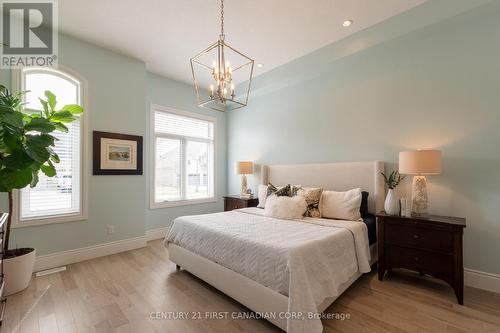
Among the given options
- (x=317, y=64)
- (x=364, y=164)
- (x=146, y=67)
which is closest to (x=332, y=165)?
(x=364, y=164)

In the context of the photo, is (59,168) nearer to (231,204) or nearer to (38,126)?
(38,126)

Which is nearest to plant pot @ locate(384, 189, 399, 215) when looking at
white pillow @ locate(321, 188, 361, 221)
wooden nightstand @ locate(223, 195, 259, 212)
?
white pillow @ locate(321, 188, 361, 221)

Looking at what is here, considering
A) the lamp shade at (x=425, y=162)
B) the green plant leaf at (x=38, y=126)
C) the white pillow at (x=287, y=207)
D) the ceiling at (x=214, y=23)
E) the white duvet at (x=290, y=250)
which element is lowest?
the white duvet at (x=290, y=250)

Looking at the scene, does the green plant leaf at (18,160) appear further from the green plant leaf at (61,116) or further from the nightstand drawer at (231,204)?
the nightstand drawer at (231,204)

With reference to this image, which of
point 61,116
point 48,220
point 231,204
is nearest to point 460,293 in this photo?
point 231,204

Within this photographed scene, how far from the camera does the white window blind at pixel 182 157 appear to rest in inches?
168

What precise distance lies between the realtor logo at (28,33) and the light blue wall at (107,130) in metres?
0.13

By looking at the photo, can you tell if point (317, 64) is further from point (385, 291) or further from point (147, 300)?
point (147, 300)

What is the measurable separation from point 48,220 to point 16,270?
2.44ft

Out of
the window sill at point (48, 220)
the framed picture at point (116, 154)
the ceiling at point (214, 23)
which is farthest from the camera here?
the framed picture at point (116, 154)

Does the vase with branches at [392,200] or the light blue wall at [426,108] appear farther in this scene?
the vase with branches at [392,200]

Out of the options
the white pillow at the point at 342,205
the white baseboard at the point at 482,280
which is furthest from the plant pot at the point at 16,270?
the white baseboard at the point at 482,280

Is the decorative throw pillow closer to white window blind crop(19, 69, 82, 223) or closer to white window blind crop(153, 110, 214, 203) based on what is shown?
white window blind crop(153, 110, 214, 203)

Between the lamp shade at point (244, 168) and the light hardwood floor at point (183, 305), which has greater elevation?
the lamp shade at point (244, 168)
